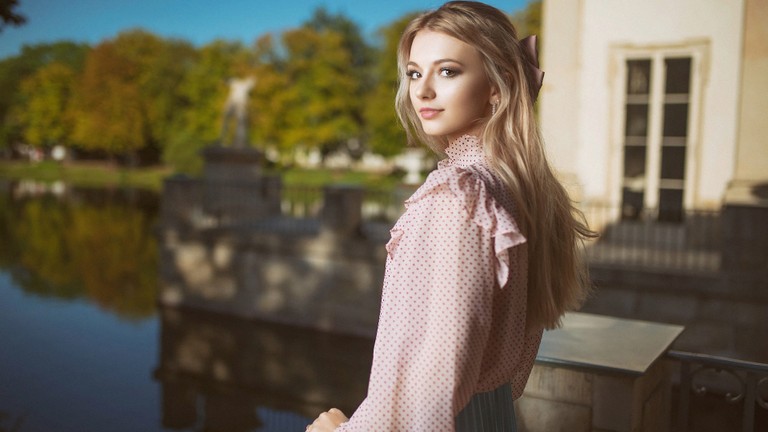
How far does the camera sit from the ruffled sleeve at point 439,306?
1.17 meters

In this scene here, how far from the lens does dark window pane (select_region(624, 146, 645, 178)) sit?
981 centimetres

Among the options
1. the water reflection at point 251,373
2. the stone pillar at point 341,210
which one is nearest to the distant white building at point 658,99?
the stone pillar at point 341,210

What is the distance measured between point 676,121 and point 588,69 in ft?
4.61

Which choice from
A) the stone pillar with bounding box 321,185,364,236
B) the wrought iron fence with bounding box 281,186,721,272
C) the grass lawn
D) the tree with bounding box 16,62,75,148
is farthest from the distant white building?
the tree with bounding box 16,62,75,148

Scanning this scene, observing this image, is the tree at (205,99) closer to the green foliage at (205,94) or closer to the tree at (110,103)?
the green foliage at (205,94)

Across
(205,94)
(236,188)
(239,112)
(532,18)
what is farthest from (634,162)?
(205,94)

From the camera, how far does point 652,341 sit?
7.75ft

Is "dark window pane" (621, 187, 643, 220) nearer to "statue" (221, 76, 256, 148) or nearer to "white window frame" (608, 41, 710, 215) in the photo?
"white window frame" (608, 41, 710, 215)

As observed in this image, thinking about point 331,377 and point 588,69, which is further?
point 588,69

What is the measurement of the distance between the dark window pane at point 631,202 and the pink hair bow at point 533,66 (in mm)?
8837

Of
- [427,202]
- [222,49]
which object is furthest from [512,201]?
[222,49]

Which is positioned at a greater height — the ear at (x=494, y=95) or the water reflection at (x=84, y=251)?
the ear at (x=494, y=95)

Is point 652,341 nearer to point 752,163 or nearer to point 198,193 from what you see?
point 752,163

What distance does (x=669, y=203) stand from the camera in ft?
31.7
